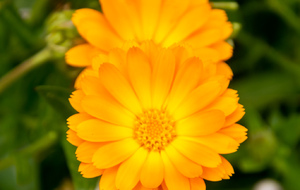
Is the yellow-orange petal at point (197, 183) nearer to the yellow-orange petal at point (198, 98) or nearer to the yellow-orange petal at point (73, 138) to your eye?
the yellow-orange petal at point (198, 98)

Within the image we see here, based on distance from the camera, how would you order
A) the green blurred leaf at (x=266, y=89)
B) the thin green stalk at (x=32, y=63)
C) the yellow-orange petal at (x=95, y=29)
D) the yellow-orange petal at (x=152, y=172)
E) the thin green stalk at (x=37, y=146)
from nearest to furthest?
the yellow-orange petal at (x=152, y=172) → the yellow-orange petal at (x=95, y=29) → the thin green stalk at (x=32, y=63) → the thin green stalk at (x=37, y=146) → the green blurred leaf at (x=266, y=89)

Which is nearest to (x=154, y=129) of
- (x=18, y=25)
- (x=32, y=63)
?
(x=32, y=63)

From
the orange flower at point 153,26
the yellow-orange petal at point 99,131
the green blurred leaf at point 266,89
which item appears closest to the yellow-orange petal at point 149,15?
the orange flower at point 153,26

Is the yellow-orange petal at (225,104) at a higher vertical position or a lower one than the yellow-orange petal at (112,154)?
higher

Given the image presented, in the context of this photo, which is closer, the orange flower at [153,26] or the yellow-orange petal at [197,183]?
the yellow-orange petal at [197,183]

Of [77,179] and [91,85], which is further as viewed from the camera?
[77,179]

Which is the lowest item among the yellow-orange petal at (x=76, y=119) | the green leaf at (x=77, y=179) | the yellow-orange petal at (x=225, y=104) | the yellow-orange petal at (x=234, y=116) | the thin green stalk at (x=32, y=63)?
the green leaf at (x=77, y=179)

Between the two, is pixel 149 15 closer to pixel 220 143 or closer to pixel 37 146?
pixel 220 143
